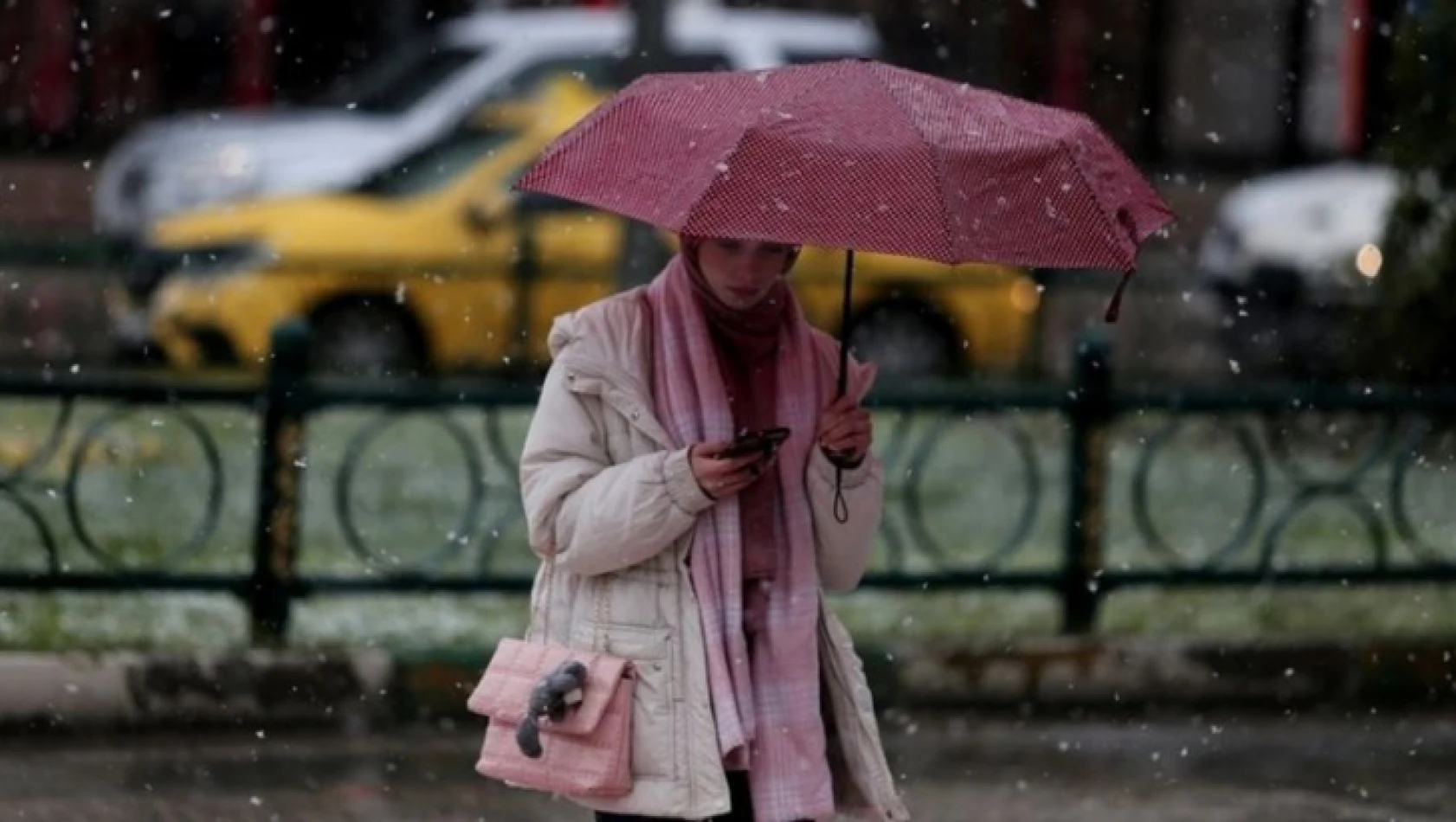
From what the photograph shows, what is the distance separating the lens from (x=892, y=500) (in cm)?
1080

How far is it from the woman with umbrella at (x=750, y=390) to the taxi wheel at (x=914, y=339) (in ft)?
38.2

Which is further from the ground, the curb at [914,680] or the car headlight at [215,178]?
the car headlight at [215,178]

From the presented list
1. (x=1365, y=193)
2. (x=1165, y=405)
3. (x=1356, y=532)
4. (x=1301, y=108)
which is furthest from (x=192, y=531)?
(x=1301, y=108)

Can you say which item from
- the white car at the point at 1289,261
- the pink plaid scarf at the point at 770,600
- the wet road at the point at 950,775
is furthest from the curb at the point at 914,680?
the white car at the point at 1289,261

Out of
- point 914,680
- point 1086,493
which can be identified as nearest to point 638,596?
point 914,680

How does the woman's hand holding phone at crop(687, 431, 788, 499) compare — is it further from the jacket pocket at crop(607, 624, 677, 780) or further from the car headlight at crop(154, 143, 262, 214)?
the car headlight at crop(154, 143, 262, 214)

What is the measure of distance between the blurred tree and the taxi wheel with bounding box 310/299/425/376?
18.4 feet

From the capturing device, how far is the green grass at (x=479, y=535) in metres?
8.88

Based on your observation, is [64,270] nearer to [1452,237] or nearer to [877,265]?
[877,265]

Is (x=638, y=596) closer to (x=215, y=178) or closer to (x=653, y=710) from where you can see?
(x=653, y=710)

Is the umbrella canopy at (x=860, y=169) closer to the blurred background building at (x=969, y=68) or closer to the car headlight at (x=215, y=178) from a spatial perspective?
the car headlight at (x=215, y=178)

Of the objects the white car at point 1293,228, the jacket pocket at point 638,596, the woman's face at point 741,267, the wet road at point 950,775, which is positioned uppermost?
the woman's face at point 741,267

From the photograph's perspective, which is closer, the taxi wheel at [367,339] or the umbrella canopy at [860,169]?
the umbrella canopy at [860,169]

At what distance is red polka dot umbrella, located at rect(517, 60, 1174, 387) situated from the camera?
14.5ft
